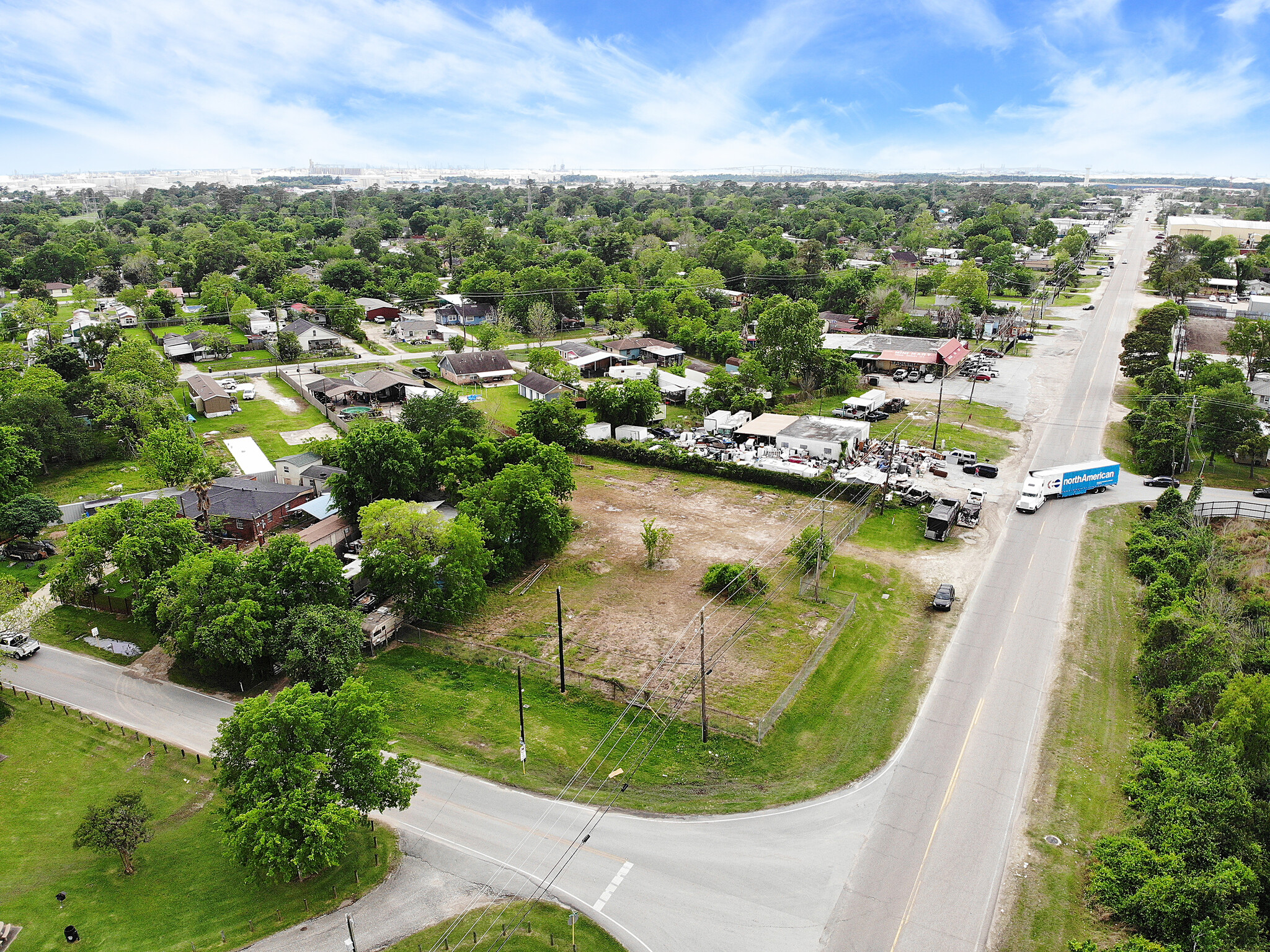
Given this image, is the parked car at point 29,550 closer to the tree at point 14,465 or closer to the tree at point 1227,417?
the tree at point 14,465

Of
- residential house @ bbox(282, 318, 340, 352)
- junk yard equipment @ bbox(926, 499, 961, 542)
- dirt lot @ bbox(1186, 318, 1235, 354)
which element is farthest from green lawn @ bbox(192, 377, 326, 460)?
dirt lot @ bbox(1186, 318, 1235, 354)

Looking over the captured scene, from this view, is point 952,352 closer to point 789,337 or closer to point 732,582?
point 789,337

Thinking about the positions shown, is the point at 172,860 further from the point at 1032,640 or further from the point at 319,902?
the point at 1032,640

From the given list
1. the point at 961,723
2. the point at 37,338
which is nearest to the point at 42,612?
the point at 961,723

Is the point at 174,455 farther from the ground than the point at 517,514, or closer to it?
farther from the ground

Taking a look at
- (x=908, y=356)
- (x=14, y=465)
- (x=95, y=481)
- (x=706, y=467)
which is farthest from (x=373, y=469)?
(x=908, y=356)

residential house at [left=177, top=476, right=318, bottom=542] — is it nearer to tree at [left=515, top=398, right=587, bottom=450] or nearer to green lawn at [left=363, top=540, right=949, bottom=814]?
green lawn at [left=363, top=540, right=949, bottom=814]

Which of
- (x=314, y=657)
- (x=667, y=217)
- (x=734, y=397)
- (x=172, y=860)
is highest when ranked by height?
(x=667, y=217)
